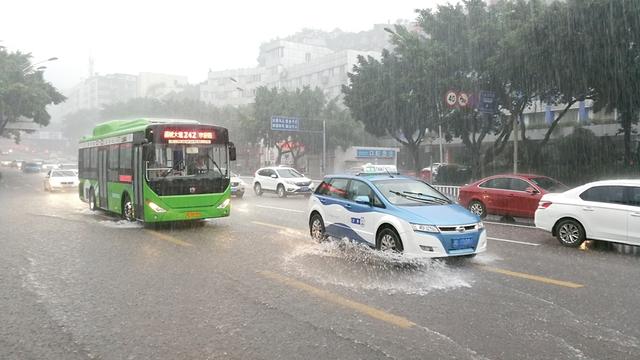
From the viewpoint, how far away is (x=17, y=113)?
151 ft

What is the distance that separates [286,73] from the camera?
86000 mm

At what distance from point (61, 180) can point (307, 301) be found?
→ 89.2 ft

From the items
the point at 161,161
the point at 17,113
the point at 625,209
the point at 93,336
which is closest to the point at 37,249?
the point at 161,161

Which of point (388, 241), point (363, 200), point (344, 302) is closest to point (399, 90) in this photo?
point (363, 200)

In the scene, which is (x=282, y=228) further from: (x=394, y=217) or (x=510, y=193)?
(x=510, y=193)

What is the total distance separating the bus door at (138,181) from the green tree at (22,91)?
34.9 metres

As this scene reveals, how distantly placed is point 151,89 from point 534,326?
138893 millimetres

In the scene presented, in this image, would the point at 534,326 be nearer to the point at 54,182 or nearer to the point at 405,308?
the point at 405,308

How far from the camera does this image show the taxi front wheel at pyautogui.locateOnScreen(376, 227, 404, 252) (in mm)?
8570

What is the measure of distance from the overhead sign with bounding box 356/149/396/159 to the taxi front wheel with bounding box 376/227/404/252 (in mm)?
30586

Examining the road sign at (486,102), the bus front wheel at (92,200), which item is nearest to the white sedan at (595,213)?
the road sign at (486,102)

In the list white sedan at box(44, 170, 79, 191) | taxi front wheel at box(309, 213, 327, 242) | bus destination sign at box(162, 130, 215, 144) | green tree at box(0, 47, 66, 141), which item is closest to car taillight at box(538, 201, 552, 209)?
taxi front wheel at box(309, 213, 327, 242)

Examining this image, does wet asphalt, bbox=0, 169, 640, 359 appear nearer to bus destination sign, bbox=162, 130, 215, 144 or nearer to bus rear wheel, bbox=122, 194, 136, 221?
bus rear wheel, bbox=122, 194, 136, 221

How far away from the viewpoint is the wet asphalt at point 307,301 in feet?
16.4
